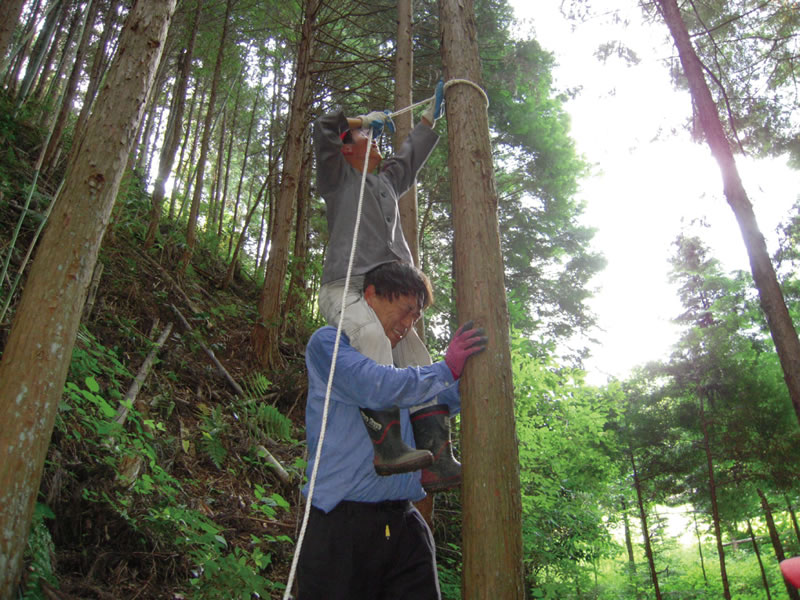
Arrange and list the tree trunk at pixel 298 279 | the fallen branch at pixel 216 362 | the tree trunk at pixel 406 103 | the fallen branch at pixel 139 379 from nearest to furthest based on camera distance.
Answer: the fallen branch at pixel 139 379 < the tree trunk at pixel 406 103 < the fallen branch at pixel 216 362 < the tree trunk at pixel 298 279

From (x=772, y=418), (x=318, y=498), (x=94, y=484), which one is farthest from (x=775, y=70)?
(x=94, y=484)

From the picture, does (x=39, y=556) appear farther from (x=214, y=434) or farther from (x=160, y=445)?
(x=214, y=434)

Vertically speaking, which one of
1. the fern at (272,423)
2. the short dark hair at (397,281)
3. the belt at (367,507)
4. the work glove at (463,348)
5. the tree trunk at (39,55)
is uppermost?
the tree trunk at (39,55)

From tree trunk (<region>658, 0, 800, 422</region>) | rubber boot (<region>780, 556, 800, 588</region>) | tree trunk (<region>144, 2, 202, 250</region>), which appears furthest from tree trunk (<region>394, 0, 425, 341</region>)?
tree trunk (<region>144, 2, 202, 250</region>)

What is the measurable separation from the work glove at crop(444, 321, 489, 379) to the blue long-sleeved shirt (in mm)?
31

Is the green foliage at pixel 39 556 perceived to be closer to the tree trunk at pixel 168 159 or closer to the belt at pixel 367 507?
the belt at pixel 367 507

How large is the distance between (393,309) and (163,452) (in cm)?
323

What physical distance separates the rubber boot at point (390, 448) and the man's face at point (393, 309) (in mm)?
387

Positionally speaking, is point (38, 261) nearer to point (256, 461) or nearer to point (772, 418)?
point (256, 461)

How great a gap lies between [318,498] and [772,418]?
1051 centimetres

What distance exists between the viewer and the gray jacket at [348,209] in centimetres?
250

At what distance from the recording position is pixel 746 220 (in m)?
6.05

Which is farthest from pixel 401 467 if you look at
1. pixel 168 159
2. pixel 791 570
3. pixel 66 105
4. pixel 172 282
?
pixel 168 159

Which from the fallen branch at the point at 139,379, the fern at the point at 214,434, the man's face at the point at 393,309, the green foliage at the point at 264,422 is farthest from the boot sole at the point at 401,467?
the green foliage at the point at 264,422
